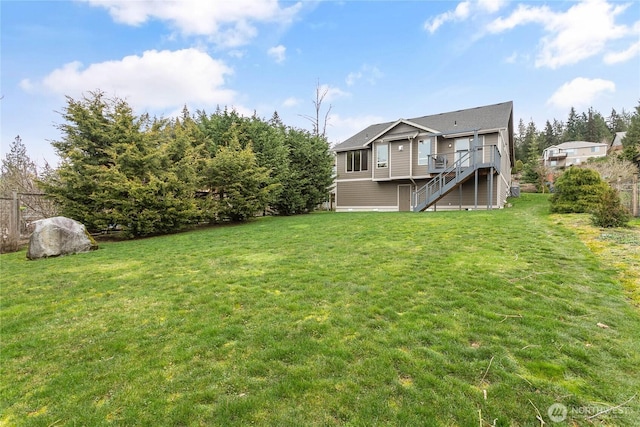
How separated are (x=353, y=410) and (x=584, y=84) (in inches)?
1462

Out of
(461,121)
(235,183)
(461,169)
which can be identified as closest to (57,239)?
(235,183)

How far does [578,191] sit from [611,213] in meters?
4.16

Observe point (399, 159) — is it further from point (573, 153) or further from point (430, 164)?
point (573, 153)

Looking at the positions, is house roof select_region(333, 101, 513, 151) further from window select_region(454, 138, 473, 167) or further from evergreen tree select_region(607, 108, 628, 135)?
evergreen tree select_region(607, 108, 628, 135)

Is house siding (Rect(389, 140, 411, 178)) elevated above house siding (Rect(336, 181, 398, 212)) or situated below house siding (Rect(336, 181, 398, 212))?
above

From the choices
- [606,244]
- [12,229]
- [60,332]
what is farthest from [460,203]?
[12,229]

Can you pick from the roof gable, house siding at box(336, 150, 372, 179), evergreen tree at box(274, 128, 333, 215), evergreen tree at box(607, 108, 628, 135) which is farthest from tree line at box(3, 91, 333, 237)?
evergreen tree at box(607, 108, 628, 135)

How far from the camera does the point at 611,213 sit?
808cm

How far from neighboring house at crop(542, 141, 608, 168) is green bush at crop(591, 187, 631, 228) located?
51875 mm

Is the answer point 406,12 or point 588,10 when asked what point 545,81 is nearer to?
point 588,10

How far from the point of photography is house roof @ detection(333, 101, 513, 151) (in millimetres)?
17141

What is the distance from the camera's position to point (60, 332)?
3473 millimetres

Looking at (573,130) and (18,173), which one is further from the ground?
(573,130)
